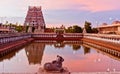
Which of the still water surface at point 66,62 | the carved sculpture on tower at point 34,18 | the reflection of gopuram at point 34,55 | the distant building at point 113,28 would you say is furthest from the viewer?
the carved sculpture on tower at point 34,18

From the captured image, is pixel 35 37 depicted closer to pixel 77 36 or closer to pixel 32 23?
pixel 77 36

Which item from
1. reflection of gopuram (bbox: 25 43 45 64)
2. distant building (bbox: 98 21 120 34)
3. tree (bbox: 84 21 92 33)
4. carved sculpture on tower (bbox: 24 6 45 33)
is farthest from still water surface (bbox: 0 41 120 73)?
carved sculpture on tower (bbox: 24 6 45 33)

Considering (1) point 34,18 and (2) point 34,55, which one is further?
(1) point 34,18

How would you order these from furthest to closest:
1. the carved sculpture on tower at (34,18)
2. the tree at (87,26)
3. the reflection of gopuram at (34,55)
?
1. the carved sculpture on tower at (34,18)
2. the tree at (87,26)
3. the reflection of gopuram at (34,55)

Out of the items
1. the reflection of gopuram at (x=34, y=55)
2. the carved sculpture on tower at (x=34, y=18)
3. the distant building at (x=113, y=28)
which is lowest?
the reflection of gopuram at (x=34, y=55)

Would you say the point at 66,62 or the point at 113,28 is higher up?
the point at 113,28

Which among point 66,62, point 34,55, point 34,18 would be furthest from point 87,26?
point 66,62

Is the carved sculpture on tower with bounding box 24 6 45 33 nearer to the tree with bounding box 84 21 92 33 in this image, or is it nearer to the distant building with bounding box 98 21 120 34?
the tree with bounding box 84 21 92 33

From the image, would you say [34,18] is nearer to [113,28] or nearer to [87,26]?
[87,26]

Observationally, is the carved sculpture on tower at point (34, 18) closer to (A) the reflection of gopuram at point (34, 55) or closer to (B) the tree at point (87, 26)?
(B) the tree at point (87, 26)

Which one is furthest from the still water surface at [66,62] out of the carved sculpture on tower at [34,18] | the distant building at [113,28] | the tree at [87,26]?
the carved sculpture on tower at [34,18]

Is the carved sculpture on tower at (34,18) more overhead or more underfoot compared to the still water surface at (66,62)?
more overhead

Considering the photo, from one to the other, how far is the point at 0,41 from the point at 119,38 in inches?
569

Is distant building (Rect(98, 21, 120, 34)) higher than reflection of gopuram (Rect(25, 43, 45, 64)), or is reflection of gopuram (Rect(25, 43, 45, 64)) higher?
distant building (Rect(98, 21, 120, 34))
